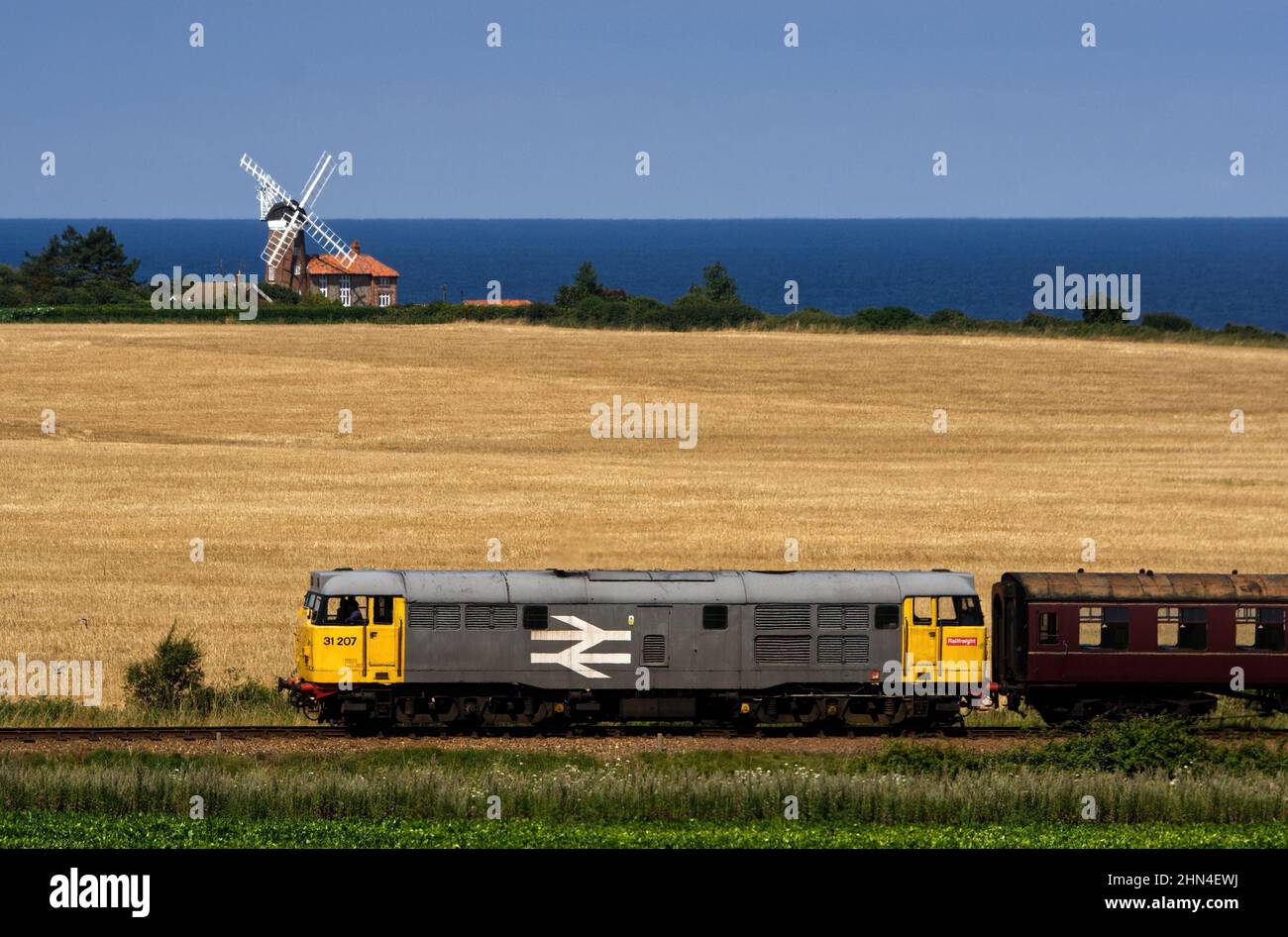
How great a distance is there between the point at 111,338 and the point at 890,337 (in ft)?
151

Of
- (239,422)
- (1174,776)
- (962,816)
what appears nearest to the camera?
(962,816)

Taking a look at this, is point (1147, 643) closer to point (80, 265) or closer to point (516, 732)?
point (516, 732)

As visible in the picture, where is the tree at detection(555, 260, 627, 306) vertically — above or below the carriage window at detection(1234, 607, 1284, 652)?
above

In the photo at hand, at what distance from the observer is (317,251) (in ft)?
602

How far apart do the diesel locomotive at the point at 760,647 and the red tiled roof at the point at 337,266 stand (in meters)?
144

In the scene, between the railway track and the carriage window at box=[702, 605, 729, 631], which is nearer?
the railway track

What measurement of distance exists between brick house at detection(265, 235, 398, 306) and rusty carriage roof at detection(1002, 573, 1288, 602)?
136170 mm

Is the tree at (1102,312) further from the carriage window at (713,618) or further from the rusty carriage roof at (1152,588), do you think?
the carriage window at (713,618)

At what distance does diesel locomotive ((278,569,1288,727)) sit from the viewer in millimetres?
29516

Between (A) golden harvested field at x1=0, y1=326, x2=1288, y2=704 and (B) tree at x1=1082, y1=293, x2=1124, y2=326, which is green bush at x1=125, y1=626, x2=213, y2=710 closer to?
(A) golden harvested field at x1=0, y1=326, x2=1288, y2=704

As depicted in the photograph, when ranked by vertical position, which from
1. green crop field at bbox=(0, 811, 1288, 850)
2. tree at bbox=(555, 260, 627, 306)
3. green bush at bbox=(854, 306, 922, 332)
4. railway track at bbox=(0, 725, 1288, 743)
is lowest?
green crop field at bbox=(0, 811, 1288, 850)

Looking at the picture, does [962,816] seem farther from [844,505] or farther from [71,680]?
[844,505]

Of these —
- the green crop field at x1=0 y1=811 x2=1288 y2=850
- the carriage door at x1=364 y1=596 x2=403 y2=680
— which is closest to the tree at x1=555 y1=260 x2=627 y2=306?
the carriage door at x1=364 y1=596 x2=403 y2=680

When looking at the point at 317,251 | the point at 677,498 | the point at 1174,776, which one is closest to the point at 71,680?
the point at 1174,776
